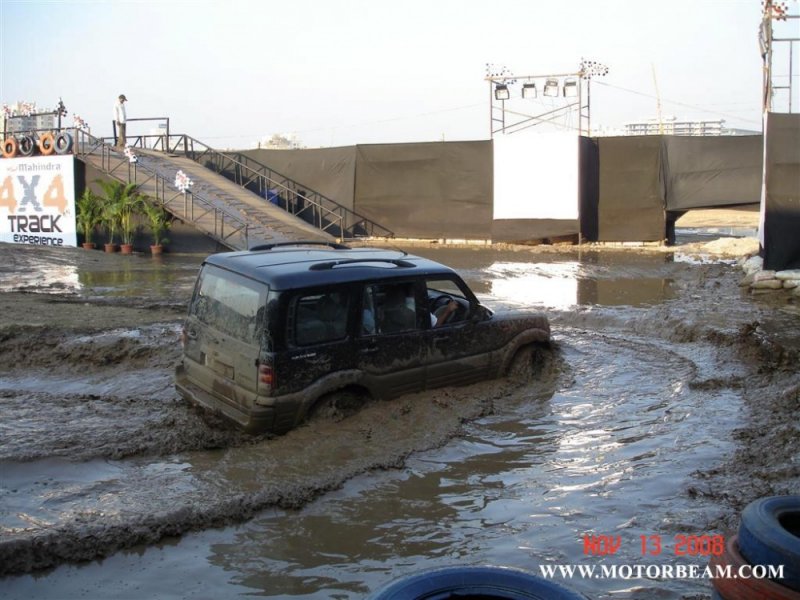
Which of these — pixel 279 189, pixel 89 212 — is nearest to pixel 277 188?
pixel 279 189

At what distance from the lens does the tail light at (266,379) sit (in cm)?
660

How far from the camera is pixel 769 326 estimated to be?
1146cm

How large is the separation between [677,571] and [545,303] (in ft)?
30.5

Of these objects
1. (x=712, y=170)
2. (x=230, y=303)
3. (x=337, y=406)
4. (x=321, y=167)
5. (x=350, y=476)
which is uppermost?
(x=321, y=167)

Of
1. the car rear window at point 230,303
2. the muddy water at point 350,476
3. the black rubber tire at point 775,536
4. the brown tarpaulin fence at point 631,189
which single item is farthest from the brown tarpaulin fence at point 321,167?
the black rubber tire at point 775,536

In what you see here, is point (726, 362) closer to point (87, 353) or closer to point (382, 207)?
point (87, 353)

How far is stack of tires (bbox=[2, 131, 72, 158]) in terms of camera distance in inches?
975

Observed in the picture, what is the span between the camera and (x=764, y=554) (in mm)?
3223

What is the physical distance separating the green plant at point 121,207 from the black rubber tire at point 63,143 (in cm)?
264

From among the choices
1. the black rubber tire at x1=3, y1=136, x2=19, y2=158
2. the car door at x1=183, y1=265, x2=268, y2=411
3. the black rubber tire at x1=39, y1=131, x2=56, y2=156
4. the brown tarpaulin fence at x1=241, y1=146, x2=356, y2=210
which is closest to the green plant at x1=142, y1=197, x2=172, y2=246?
the black rubber tire at x1=39, y1=131, x2=56, y2=156

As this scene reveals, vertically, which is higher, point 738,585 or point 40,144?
point 40,144

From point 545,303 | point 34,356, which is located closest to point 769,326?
point 545,303

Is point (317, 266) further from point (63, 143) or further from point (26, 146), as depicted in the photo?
point (26, 146)

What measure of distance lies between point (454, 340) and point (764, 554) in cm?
486
